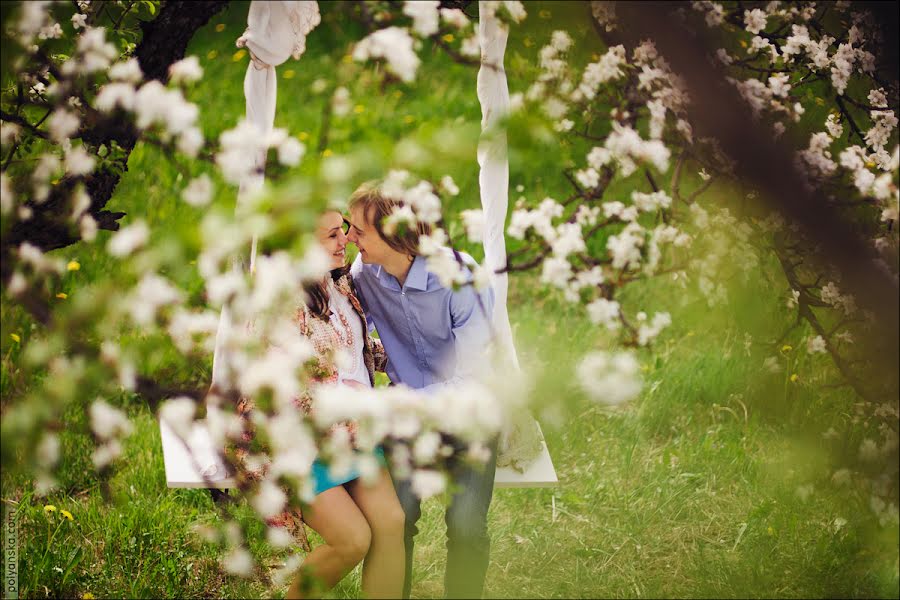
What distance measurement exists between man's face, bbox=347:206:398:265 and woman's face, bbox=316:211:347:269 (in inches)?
4.0

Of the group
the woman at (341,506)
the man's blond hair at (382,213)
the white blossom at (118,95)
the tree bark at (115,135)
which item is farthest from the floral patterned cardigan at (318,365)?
the white blossom at (118,95)

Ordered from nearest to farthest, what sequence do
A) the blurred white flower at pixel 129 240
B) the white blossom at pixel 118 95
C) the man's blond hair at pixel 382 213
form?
the blurred white flower at pixel 129 240 → the white blossom at pixel 118 95 → the man's blond hair at pixel 382 213

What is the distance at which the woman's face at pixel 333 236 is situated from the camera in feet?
8.75

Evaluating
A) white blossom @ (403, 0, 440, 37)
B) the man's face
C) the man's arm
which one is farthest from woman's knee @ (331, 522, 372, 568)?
white blossom @ (403, 0, 440, 37)

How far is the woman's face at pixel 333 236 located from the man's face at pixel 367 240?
0.10 metres

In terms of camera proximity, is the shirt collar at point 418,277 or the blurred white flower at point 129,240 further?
the shirt collar at point 418,277

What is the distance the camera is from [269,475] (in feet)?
8.50

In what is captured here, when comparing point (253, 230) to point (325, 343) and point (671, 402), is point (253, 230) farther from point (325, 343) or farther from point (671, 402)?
point (671, 402)

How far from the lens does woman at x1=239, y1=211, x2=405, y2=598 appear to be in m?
2.64

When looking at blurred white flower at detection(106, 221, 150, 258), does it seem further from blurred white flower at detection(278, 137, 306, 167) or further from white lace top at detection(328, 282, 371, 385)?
white lace top at detection(328, 282, 371, 385)

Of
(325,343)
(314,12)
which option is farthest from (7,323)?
(314,12)

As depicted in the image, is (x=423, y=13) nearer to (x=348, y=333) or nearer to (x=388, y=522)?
(x=348, y=333)

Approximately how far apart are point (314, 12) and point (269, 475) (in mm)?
1223

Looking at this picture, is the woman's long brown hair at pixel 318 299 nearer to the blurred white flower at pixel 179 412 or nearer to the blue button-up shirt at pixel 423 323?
the blue button-up shirt at pixel 423 323
